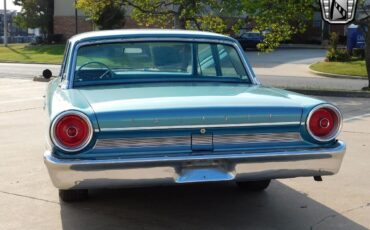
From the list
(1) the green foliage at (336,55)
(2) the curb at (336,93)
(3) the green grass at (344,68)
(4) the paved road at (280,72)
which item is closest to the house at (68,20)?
(4) the paved road at (280,72)

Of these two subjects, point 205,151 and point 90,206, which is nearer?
point 205,151

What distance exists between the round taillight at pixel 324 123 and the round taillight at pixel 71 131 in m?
1.66

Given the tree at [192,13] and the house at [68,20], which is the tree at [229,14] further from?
the house at [68,20]

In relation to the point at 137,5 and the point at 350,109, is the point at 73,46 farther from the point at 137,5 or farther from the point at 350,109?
the point at 137,5

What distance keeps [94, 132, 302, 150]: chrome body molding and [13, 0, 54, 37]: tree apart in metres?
44.0

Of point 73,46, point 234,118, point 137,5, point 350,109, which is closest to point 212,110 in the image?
point 234,118

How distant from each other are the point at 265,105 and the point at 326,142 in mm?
576

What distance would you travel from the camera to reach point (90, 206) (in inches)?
200

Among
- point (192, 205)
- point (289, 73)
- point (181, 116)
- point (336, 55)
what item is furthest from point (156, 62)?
point (336, 55)

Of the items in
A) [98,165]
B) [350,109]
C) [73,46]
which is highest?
[73,46]

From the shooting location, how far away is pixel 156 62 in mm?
5402

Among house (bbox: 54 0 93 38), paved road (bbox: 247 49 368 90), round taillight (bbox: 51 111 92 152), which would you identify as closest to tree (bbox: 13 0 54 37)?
house (bbox: 54 0 93 38)

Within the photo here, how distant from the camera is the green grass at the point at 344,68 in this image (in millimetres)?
24734

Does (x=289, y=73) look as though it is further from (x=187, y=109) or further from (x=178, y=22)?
(x=187, y=109)
